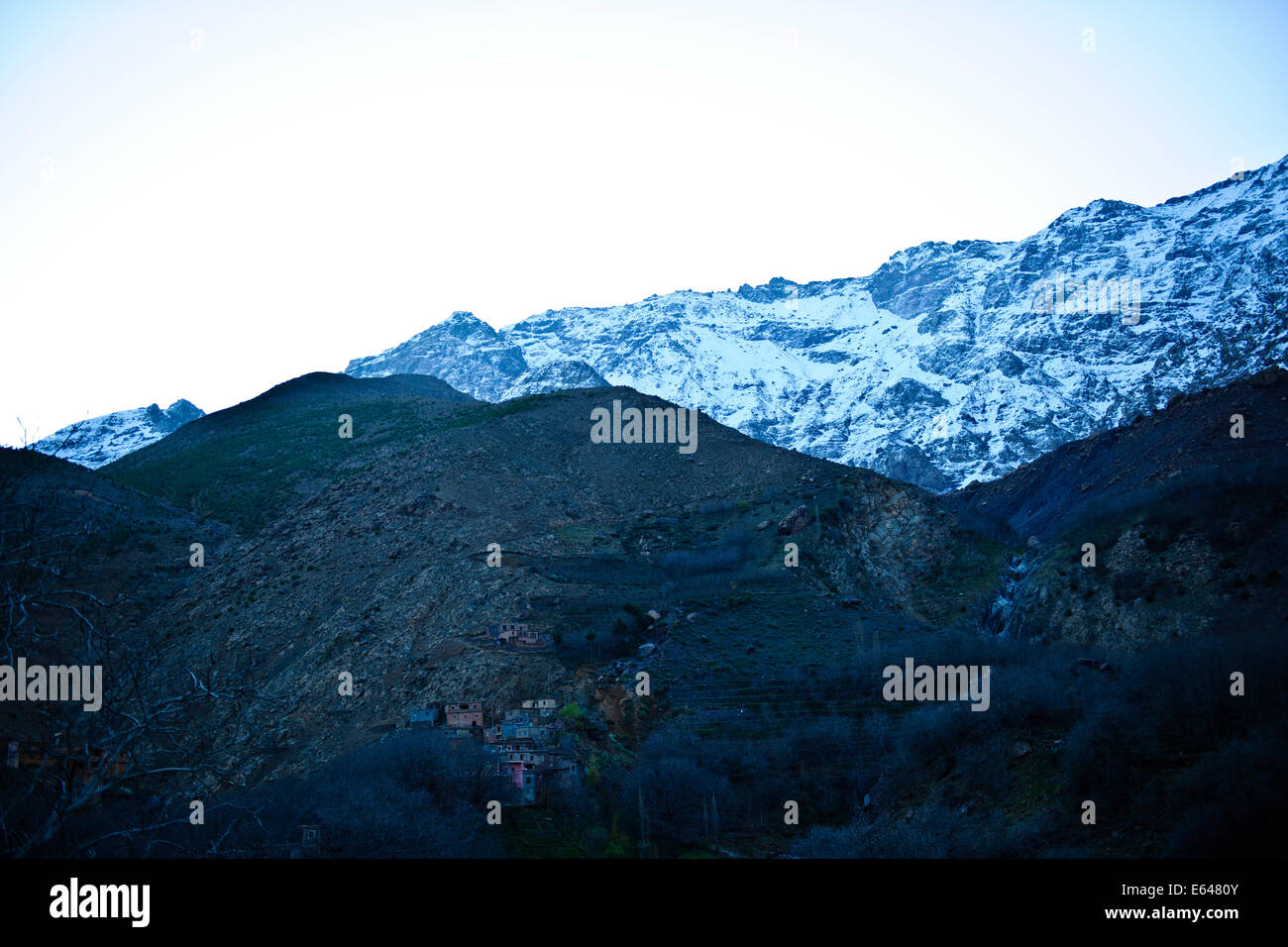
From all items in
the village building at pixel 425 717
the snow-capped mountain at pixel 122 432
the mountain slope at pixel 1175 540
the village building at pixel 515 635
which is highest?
the snow-capped mountain at pixel 122 432

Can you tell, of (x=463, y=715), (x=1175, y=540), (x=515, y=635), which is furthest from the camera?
(x=1175, y=540)

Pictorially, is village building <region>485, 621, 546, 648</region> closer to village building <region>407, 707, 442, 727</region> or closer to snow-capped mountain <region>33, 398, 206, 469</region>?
village building <region>407, 707, 442, 727</region>

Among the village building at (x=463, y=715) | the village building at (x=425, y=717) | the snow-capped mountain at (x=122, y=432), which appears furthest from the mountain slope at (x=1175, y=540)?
the snow-capped mountain at (x=122, y=432)

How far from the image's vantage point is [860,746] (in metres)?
42.8

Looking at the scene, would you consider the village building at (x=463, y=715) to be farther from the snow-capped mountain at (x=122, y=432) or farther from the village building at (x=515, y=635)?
the snow-capped mountain at (x=122, y=432)

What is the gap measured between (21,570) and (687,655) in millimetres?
38151

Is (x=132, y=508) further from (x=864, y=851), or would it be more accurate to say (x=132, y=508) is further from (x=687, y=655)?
(x=864, y=851)

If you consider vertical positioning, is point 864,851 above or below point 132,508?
below

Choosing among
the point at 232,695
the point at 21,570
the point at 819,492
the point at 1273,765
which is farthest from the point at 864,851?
the point at 819,492

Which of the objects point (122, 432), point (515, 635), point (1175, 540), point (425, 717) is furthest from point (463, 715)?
point (122, 432)

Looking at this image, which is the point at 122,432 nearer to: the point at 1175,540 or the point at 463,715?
the point at 463,715
